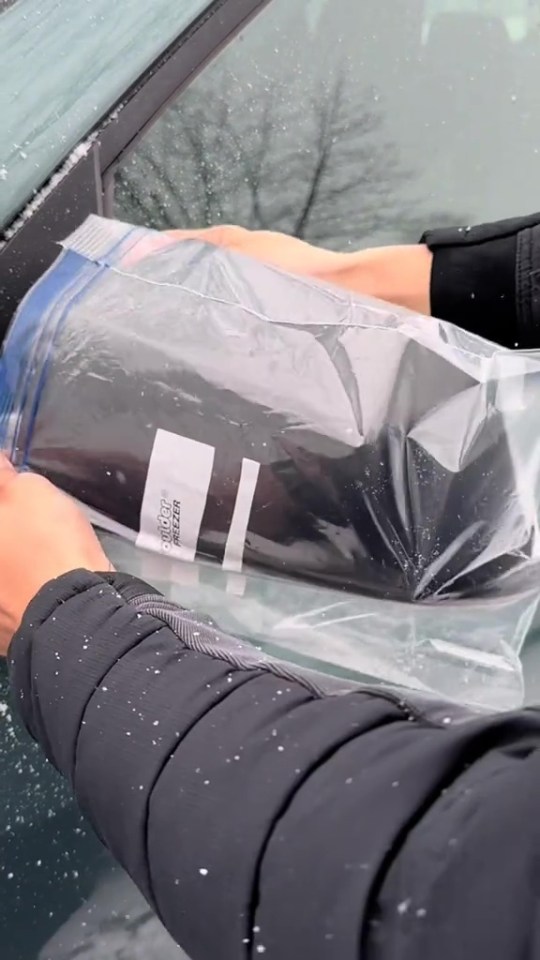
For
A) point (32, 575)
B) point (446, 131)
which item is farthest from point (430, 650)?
point (446, 131)

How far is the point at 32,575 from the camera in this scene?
62cm

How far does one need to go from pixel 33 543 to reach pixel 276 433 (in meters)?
0.21

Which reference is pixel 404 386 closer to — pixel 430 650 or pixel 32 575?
pixel 430 650

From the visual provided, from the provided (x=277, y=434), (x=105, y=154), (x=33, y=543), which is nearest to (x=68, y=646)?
(x=33, y=543)

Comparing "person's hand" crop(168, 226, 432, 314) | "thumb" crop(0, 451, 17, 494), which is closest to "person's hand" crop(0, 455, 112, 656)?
"thumb" crop(0, 451, 17, 494)

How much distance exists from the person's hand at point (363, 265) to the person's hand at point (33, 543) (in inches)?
15.0

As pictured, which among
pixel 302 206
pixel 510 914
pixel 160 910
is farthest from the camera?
pixel 302 206

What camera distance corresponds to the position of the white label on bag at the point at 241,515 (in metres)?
0.69

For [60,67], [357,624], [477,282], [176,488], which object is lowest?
[357,624]

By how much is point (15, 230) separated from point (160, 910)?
58 cm

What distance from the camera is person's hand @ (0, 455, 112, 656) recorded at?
62 cm

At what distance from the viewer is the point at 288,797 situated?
0.38 meters

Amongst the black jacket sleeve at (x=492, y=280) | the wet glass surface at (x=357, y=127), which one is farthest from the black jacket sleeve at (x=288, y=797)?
the wet glass surface at (x=357, y=127)

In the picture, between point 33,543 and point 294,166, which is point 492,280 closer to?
point 294,166
